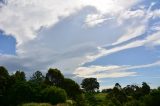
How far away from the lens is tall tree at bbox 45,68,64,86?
3954 inches

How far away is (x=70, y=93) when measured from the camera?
99125 millimetres

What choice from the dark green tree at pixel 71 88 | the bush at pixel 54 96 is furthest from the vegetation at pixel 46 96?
the dark green tree at pixel 71 88

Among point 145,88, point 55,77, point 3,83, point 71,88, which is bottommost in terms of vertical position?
point 145,88

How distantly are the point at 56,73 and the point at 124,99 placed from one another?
2425 cm

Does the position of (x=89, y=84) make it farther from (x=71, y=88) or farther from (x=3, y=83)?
(x=3, y=83)

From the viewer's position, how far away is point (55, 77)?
3974 inches

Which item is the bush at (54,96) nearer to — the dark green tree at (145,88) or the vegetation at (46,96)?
the vegetation at (46,96)

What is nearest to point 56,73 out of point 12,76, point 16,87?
point 12,76

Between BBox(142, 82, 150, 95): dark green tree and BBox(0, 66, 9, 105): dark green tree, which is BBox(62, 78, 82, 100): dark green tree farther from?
BBox(0, 66, 9, 105): dark green tree

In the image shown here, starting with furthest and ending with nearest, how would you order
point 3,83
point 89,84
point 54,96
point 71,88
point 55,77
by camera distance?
point 89,84 < point 55,77 < point 71,88 < point 3,83 < point 54,96

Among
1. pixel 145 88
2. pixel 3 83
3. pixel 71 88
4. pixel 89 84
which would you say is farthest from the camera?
pixel 89 84

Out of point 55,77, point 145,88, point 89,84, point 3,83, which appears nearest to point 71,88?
point 55,77

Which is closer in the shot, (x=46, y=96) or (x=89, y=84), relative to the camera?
(x=46, y=96)

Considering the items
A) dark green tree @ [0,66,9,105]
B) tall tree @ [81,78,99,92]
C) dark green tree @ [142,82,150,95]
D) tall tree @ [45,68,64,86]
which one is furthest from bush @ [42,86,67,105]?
tall tree @ [81,78,99,92]
